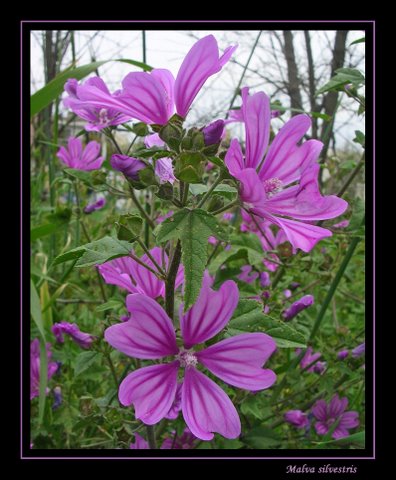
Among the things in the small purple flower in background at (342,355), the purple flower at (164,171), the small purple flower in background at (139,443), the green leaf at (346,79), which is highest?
the green leaf at (346,79)

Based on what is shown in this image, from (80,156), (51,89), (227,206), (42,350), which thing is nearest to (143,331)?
(227,206)

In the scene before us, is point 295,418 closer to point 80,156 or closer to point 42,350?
point 42,350

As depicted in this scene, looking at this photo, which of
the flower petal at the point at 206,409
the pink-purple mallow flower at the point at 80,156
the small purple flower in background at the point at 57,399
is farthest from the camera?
the pink-purple mallow flower at the point at 80,156

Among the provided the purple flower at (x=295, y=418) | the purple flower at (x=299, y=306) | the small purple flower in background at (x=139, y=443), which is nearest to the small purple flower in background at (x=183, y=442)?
the small purple flower in background at (x=139, y=443)

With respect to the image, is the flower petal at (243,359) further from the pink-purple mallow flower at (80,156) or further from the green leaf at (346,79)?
the pink-purple mallow flower at (80,156)
